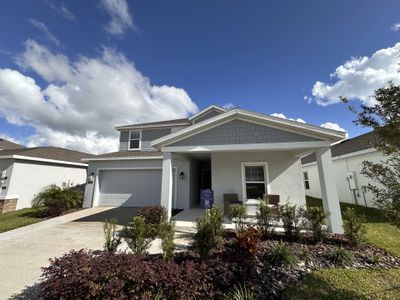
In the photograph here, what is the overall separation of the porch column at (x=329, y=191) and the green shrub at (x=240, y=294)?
14.9 ft

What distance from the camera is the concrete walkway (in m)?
4.29

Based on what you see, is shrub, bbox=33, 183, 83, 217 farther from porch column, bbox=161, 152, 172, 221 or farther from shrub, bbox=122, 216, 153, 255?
shrub, bbox=122, 216, 153, 255

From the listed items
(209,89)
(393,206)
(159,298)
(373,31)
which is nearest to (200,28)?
(209,89)

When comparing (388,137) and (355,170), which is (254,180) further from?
(355,170)

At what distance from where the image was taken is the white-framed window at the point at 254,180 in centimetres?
1010

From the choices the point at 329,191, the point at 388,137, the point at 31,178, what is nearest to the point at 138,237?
the point at 388,137

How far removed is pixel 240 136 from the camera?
799 centimetres

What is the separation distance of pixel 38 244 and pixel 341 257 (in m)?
9.57

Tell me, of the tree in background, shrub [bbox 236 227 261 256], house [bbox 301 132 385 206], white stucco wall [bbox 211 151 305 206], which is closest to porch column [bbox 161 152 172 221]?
white stucco wall [bbox 211 151 305 206]

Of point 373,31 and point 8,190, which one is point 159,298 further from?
point 8,190

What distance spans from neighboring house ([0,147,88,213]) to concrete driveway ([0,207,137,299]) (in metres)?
5.45

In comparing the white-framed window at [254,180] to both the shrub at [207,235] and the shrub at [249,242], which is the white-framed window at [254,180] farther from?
the shrub at [249,242]

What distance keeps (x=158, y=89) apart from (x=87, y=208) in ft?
36.3

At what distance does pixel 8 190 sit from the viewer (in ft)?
41.0
